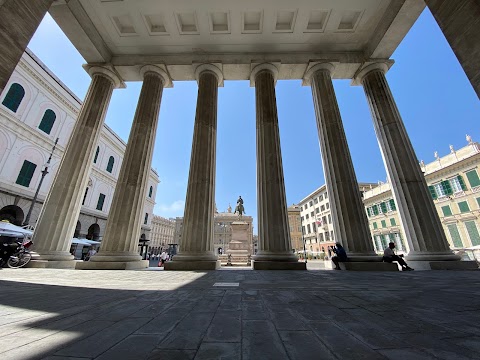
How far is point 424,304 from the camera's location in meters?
2.65

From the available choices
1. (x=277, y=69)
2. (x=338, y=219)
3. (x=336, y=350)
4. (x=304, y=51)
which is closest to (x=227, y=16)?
(x=277, y=69)

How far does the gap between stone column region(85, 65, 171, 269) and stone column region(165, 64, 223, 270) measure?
7.18ft

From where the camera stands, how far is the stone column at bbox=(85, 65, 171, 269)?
8461mm

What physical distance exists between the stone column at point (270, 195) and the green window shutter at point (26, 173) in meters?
17.8

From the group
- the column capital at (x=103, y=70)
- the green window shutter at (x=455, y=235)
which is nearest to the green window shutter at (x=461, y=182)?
the green window shutter at (x=455, y=235)

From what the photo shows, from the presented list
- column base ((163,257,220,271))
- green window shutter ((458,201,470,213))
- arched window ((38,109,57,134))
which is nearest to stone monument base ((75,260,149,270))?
column base ((163,257,220,271))

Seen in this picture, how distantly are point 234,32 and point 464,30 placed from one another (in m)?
10.8

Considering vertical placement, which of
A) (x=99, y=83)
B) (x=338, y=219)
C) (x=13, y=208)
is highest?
(x=99, y=83)

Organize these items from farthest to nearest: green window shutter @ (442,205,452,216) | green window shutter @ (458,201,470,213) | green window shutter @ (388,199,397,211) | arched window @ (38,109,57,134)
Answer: green window shutter @ (388,199,397,211)
green window shutter @ (442,205,452,216)
green window shutter @ (458,201,470,213)
arched window @ (38,109,57,134)

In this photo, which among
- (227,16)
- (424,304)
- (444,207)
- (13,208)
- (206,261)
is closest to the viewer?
(424,304)

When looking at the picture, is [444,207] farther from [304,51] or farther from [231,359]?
[231,359]

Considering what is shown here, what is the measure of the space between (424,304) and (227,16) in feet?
44.9

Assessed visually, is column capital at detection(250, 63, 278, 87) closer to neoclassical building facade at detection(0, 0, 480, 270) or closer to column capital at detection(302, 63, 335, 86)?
neoclassical building facade at detection(0, 0, 480, 270)

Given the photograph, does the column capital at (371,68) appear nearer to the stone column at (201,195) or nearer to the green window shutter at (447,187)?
the stone column at (201,195)
